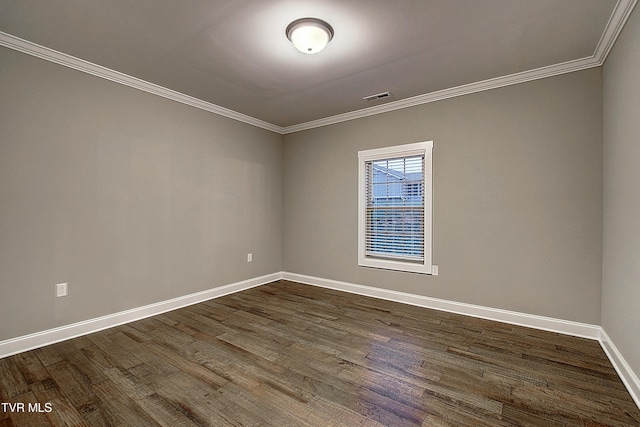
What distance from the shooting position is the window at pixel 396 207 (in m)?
3.72

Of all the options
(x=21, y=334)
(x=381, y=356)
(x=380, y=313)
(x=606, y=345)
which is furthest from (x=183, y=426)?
(x=606, y=345)

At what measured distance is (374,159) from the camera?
13.7ft

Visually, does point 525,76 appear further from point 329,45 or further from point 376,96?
point 329,45

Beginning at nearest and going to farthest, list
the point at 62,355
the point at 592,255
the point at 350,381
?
the point at 350,381 → the point at 62,355 → the point at 592,255

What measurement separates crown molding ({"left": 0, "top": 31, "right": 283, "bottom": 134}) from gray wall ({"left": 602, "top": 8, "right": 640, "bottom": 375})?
4.18 m

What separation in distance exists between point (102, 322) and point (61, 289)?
519 mm

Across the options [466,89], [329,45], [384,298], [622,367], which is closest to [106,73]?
[329,45]

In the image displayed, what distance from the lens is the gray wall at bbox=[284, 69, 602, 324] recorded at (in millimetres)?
2789

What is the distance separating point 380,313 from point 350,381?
4.81 ft

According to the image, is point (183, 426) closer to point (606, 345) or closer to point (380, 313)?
point (380, 313)

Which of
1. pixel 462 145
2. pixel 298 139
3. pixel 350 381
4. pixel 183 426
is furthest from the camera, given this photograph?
pixel 298 139

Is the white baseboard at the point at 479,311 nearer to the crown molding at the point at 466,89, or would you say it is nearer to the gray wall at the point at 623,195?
the gray wall at the point at 623,195

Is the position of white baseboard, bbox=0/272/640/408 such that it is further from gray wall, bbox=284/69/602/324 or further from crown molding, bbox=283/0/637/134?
crown molding, bbox=283/0/637/134

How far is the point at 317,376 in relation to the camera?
7.02 ft
